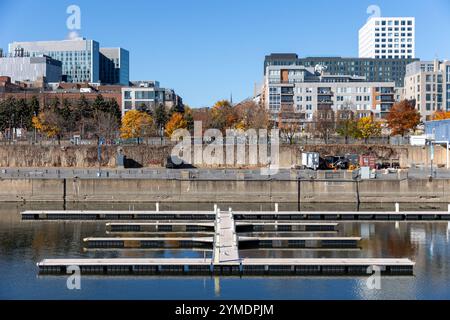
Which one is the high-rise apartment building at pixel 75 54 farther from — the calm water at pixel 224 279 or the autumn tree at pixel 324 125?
the calm water at pixel 224 279

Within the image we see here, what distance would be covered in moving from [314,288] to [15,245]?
17569mm

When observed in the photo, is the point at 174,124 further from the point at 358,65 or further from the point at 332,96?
the point at 358,65

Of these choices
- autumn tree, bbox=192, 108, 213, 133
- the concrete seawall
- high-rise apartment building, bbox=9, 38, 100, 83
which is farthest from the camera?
high-rise apartment building, bbox=9, 38, 100, 83

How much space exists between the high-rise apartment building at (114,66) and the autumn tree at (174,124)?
326 feet

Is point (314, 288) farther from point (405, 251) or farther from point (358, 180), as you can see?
point (358, 180)

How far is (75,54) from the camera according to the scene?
174 m

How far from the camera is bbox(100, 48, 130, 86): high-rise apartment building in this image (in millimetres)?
185125

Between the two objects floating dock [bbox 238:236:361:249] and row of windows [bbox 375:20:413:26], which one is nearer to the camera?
floating dock [bbox 238:236:361:249]

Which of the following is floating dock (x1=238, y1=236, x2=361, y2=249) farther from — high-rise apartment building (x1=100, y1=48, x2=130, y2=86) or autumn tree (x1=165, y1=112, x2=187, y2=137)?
high-rise apartment building (x1=100, y1=48, x2=130, y2=86)

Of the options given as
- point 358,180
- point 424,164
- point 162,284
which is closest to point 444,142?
point 424,164

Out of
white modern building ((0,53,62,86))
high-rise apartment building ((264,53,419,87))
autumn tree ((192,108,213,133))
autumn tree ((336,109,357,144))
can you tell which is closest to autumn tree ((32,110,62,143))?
autumn tree ((192,108,213,133))

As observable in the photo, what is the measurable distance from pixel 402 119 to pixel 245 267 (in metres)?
58.6

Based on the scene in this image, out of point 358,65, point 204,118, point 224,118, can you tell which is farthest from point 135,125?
point 358,65

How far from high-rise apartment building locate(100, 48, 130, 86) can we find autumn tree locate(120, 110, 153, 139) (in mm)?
98386
